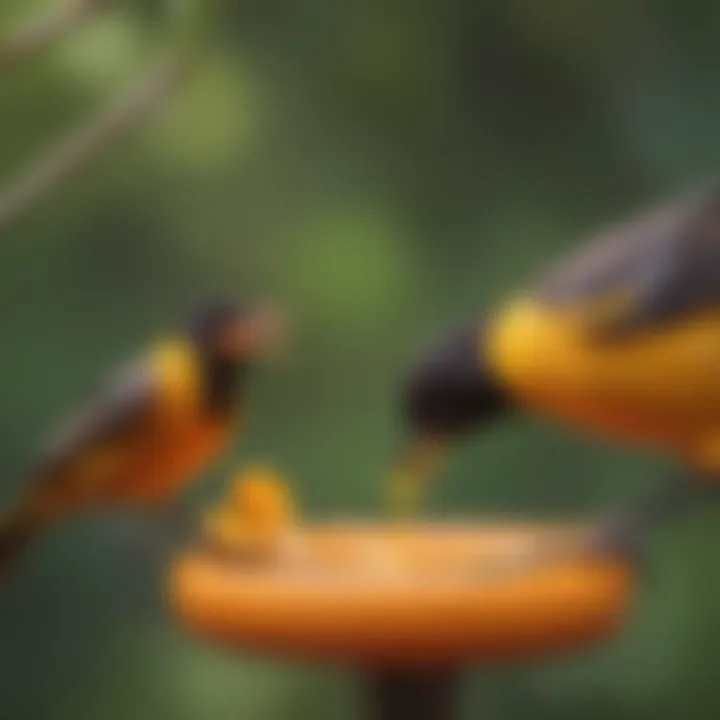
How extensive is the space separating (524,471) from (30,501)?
0.78 ft

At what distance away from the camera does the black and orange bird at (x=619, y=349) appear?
60 centimetres

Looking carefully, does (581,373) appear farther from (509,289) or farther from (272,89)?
(272,89)

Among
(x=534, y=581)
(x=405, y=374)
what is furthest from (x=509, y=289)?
(x=534, y=581)

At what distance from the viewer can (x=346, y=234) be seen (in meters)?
0.77

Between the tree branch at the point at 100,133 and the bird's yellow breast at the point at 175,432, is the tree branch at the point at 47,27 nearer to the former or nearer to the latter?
the tree branch at the point at 100,133

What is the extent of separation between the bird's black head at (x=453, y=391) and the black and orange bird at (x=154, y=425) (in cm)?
9

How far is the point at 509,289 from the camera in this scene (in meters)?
0.73

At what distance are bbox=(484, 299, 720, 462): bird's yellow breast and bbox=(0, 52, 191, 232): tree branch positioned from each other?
0.83ft

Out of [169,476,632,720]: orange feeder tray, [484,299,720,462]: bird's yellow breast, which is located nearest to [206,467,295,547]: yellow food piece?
[169,476,632,720]: orange feeder tray

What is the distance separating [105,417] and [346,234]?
5.8 inches

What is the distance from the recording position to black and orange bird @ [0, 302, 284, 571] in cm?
72

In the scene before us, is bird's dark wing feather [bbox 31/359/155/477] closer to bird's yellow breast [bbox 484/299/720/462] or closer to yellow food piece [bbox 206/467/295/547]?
yellow food piece [bbox 206/467/295/547]

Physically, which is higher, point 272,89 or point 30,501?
point 272,89

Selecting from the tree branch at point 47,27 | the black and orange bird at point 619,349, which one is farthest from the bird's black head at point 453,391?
the tree branch at point 47,27
